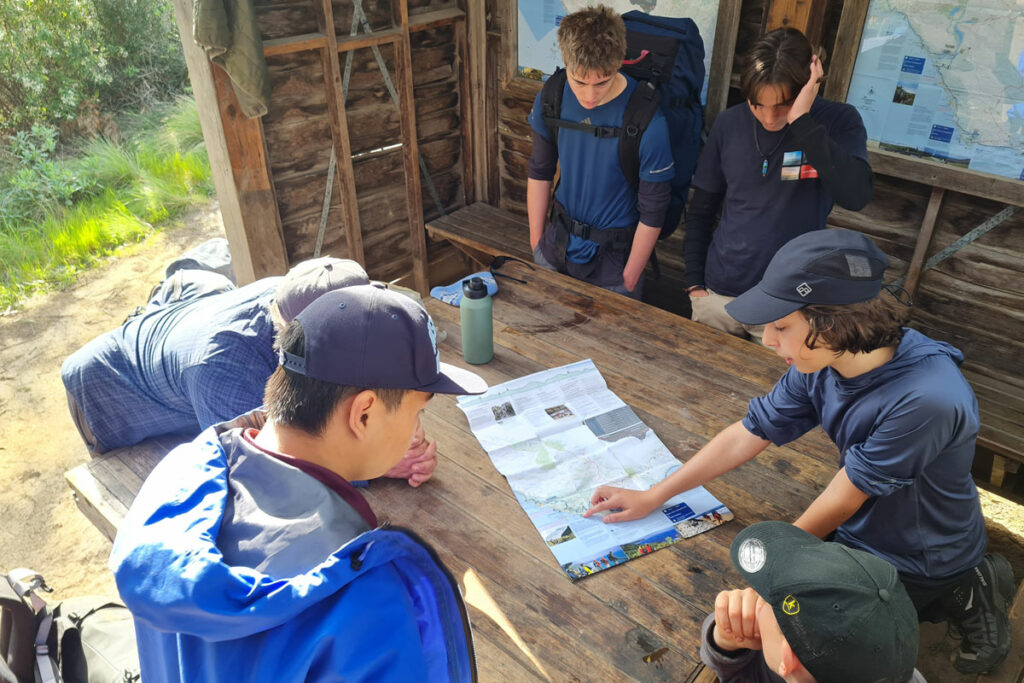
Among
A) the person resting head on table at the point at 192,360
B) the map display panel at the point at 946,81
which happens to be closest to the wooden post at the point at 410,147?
the person resting head on table at the point at 192,360

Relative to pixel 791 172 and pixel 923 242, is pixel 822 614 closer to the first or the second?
pixel 791 172

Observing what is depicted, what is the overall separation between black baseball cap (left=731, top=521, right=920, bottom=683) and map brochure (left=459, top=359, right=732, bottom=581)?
53 centimetres

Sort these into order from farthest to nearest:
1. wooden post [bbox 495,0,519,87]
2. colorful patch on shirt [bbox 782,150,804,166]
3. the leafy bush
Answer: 1. the leafy bush
2. wooden post [bbox 495,0,519,87]
3. colorful patch on shirt [bbox 782,150,804,166]

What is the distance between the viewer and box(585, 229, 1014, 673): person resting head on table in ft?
5.69

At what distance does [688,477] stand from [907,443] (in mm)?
567

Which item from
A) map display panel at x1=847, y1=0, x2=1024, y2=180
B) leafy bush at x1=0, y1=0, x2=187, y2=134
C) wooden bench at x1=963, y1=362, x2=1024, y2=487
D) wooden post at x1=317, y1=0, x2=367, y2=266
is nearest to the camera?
map display panel at x1=847, y1=0, x2=1024, y2=180

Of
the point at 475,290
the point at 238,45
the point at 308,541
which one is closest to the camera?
the point at 308,541

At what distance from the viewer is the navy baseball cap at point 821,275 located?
1.74 meters

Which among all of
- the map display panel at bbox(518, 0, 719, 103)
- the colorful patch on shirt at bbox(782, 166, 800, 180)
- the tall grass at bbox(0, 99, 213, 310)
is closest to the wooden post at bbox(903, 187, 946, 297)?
the colorful patch on shirt at bbox(782, 166, 800, 180)

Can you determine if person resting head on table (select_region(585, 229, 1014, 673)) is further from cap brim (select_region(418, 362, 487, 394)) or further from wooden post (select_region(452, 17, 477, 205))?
wooden post (select_region(452, 17, 477, 205))

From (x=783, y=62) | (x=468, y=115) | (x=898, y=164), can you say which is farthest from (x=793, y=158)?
(x=468, y=115)

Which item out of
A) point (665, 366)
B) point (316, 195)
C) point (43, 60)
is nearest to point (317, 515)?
→ point (665, 366)

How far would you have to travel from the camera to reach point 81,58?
8969mm

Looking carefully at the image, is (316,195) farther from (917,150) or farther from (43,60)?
(43,60)
